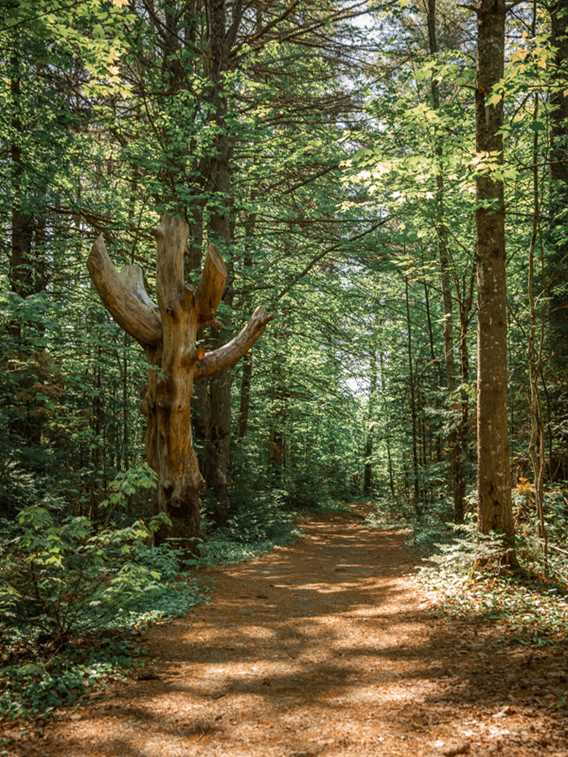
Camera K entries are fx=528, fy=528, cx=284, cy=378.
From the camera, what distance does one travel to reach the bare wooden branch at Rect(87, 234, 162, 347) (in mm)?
8016

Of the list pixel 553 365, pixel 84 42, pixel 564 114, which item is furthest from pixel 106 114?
pixel 553 365

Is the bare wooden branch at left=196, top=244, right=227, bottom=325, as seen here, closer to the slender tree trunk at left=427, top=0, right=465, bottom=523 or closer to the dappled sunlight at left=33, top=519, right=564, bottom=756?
the slender tree trunk at left=427, top=0, right=465, bottom=523

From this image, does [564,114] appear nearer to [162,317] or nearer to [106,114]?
[162,317]

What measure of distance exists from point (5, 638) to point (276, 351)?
449 inches

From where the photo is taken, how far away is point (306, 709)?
354 centimetres

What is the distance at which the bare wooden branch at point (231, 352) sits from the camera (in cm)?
905

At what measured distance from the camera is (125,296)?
27.2ft

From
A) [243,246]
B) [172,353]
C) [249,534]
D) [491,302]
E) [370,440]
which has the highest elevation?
[243,246]

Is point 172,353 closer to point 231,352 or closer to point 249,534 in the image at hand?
point 231,352

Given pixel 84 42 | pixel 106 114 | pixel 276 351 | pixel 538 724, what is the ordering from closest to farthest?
pixel 538 724, pixel 84 42, pixel 106 114, pixel 276 351

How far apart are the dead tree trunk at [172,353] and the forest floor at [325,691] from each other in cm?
233

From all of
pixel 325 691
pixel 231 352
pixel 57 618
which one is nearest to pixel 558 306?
pixel 231 352

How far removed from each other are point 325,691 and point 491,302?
4.93 meters

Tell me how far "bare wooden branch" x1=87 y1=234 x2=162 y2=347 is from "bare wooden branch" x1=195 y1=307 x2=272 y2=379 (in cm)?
91
